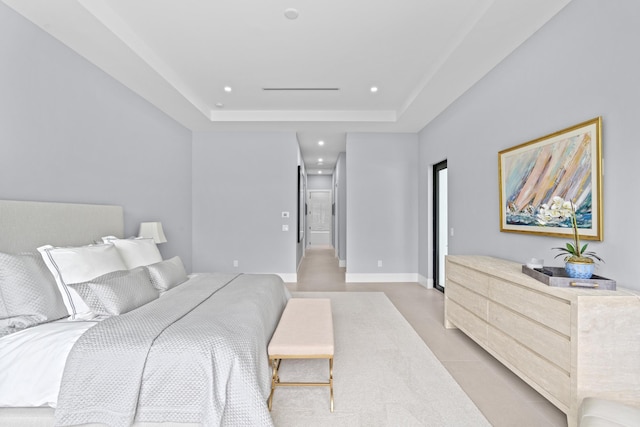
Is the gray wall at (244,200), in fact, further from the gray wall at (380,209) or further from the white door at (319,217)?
the white door at (319,217)

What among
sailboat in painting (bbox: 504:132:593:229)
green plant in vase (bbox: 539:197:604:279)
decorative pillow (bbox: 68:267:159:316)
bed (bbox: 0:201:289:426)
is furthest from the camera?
sailboat in painting (bbox: 504:132:593:229)

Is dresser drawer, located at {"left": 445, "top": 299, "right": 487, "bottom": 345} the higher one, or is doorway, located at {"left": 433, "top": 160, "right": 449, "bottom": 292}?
doorway, located at {"left": 433, "top": 160, "right": 449, "bottom": 292}

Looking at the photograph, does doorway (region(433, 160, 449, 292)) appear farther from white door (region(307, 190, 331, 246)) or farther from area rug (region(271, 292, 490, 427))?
white door (region(307, 190, 331, 246))

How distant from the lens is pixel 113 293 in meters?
2.00

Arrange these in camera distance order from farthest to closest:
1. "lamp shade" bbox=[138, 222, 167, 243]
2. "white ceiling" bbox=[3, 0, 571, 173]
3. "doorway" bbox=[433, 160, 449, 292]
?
"doorway" bbox=[433, 160, 449, 292], "lamp shade" bbox=[138, 222, 167, 243], "white ceiling" bbox=[3, 0, 571, 173]

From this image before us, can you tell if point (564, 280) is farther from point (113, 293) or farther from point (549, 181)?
point (113, 293)

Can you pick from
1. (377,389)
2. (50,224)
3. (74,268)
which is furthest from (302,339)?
(50,224)

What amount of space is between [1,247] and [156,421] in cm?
166

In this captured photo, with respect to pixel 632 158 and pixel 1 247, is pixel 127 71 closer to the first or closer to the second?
pixel 1 247

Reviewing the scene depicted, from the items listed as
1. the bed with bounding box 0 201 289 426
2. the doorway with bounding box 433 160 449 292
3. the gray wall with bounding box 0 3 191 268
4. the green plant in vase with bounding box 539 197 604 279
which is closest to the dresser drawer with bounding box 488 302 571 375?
the green plant in vase with bounding box 539 197 604 279

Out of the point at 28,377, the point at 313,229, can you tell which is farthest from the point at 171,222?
the point at 313,229

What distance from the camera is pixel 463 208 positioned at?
12.9 ft

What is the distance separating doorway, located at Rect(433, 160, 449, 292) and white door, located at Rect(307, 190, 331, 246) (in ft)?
21.4

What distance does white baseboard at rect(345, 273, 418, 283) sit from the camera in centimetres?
555
